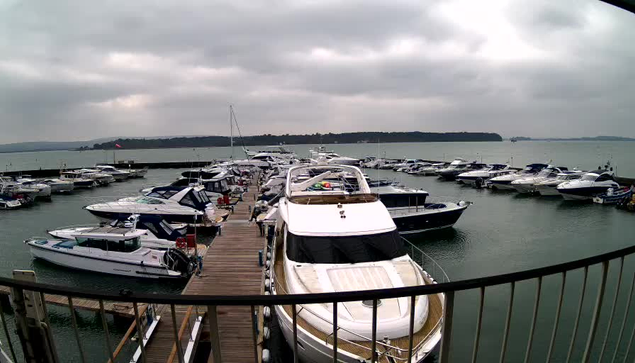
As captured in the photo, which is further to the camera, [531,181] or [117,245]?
→ [531,181]

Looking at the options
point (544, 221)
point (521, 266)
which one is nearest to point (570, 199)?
point (544, 221)

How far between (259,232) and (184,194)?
7.60m

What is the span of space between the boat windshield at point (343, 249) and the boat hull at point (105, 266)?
7.75 meters

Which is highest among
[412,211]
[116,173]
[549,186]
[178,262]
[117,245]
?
[117,245]

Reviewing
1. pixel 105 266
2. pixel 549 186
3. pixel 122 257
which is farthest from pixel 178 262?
pixel 549 186

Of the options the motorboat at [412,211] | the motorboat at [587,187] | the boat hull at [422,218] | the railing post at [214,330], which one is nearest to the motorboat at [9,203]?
the motorboat at [412,211]

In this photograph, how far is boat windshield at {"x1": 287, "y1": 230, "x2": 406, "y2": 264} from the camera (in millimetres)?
7746

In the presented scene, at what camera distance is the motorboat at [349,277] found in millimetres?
5645

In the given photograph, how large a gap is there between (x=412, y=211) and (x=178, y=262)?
1322cm

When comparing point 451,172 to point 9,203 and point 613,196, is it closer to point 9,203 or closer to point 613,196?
point 613,196

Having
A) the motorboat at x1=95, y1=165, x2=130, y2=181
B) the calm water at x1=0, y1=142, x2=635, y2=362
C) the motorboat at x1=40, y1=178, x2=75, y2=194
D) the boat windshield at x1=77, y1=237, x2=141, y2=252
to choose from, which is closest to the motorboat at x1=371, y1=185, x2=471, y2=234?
the calm water at x1=0, y1=142, x2=635, y2=362

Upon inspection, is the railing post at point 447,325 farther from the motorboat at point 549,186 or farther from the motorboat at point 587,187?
the motorboat at point 549,186

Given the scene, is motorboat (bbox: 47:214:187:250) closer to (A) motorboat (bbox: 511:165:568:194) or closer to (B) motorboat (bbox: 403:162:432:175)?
(A) motorboat (bbox: 511:165:568:194)

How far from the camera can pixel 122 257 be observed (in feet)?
44.4
